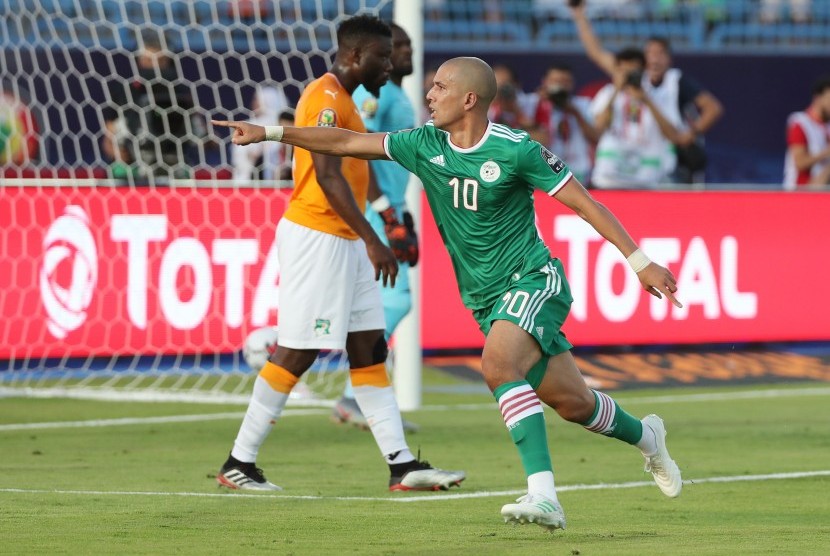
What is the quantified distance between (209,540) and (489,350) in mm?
1257

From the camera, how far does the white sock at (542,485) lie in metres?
6.02

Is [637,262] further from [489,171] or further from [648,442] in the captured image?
[648,442]

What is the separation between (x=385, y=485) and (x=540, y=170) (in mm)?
2253

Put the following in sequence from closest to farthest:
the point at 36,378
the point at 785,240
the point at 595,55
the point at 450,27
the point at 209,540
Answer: the point at 209,540 → the point at 36,378 → the point at 785,240 → the point at 595,55 → the point at 450,27

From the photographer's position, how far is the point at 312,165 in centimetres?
779

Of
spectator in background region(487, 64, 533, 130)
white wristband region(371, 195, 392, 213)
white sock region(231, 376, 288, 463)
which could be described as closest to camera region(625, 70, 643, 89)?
spectator in background region(487, 64, 533, 130)

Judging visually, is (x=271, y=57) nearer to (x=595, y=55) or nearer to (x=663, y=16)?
(x=595, y=55)

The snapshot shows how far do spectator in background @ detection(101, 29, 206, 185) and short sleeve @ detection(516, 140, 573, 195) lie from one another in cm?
658

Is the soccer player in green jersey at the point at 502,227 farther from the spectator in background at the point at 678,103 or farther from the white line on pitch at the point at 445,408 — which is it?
the spectator in background at the point at 678,103

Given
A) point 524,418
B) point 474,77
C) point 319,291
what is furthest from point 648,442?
point 319,291

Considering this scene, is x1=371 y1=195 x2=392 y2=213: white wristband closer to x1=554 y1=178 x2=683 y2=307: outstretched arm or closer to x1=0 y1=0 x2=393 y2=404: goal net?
x1=554 y1=178 x2=683 y2=307: outstretched arm

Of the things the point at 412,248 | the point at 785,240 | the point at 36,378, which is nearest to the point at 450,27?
the point at 785,240

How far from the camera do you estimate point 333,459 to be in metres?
8.90

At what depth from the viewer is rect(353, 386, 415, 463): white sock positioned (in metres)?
7.70
